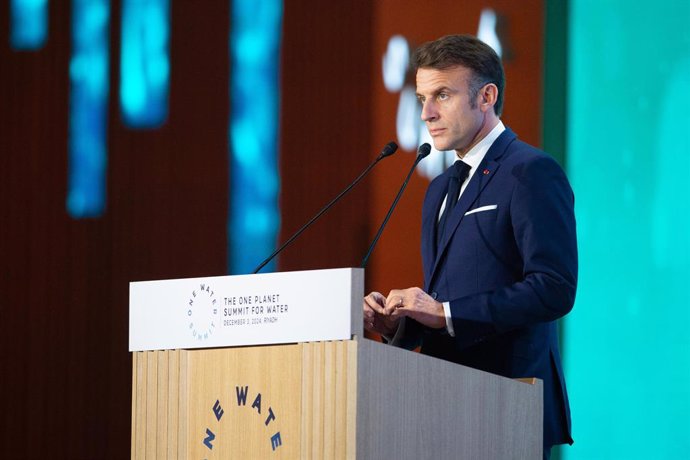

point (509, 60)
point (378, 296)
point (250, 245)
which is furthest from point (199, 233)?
point (378, 296)

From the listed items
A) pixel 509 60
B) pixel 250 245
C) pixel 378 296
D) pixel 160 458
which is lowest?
pixel 160 458

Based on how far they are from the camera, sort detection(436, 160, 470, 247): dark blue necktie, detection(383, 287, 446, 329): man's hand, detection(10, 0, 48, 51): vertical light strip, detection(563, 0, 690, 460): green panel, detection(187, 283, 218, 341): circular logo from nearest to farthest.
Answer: detection(187, 283, 218, 341): circular logo < detection(383, 287, 446, 329): man's hand < detection(436, 160, 470, 247): dark blue necktie < detection(563, 0, 690, 460): green panel < detection(10, 0, 48, 51): vertical light strip

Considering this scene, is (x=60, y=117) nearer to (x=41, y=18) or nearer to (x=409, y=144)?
(x=41, y=18)

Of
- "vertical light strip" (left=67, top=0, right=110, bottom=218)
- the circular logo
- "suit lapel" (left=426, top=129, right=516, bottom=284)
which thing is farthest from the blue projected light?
the circular logo

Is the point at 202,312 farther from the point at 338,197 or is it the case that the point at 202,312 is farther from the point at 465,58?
the point at 465,58

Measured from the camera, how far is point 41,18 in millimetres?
4957

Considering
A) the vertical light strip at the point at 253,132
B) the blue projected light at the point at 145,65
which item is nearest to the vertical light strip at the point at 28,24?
the blue projected light at the point at 145,65

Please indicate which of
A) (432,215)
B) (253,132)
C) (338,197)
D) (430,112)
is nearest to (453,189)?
(432,215)

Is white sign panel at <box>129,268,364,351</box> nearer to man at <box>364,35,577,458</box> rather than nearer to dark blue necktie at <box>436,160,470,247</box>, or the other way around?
man at <box>364,35,577,458</box>

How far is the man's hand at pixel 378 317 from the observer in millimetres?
2748

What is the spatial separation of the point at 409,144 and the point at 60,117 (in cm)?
150

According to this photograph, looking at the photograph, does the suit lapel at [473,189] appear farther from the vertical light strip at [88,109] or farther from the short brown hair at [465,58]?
the vertical light strip at [88,109]

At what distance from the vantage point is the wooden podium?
2156 mm

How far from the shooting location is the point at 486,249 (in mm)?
2863
